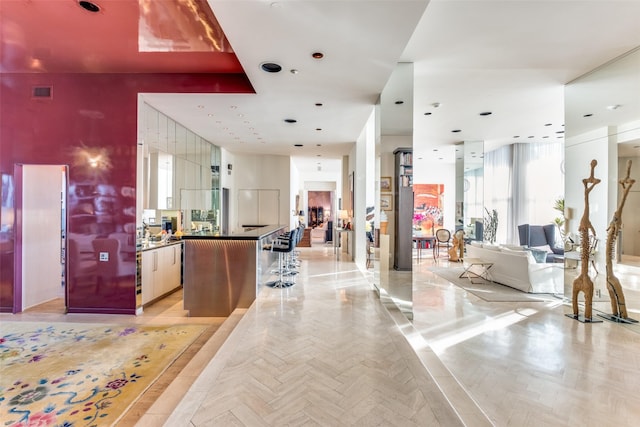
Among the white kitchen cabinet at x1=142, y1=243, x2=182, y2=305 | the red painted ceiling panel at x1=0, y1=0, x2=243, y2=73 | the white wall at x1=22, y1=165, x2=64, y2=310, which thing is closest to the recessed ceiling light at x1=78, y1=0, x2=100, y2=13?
the red painted ceiling panel at x1=0, y1=0, x2=243, y2=73

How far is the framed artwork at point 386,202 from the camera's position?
197 inches

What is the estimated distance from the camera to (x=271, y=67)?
12.6 ft

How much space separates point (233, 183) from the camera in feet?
34.7

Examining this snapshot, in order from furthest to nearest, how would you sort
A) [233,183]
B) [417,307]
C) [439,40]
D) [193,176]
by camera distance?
[233,183]
[193,176]
[417,307]
[439,40]

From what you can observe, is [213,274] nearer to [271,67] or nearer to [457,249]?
[271,67]

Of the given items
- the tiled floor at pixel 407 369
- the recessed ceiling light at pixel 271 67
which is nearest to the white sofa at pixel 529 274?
the tiled floor at pixel 407 369

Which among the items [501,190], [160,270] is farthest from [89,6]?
[501,190]

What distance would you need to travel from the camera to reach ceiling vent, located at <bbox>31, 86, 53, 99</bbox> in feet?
15.6

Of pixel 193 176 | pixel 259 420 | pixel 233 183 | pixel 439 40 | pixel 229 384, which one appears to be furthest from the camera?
pixel 233 183

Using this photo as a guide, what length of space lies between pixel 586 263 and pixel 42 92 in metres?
8.50

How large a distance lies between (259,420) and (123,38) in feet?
14.6

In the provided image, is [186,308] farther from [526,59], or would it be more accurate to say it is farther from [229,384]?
[526,59]

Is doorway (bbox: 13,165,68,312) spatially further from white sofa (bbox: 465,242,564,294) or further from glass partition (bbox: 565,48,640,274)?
glass partition (bbox: 565,48,640,274)

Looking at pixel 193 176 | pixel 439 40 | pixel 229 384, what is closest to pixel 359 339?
pixel 229 384
